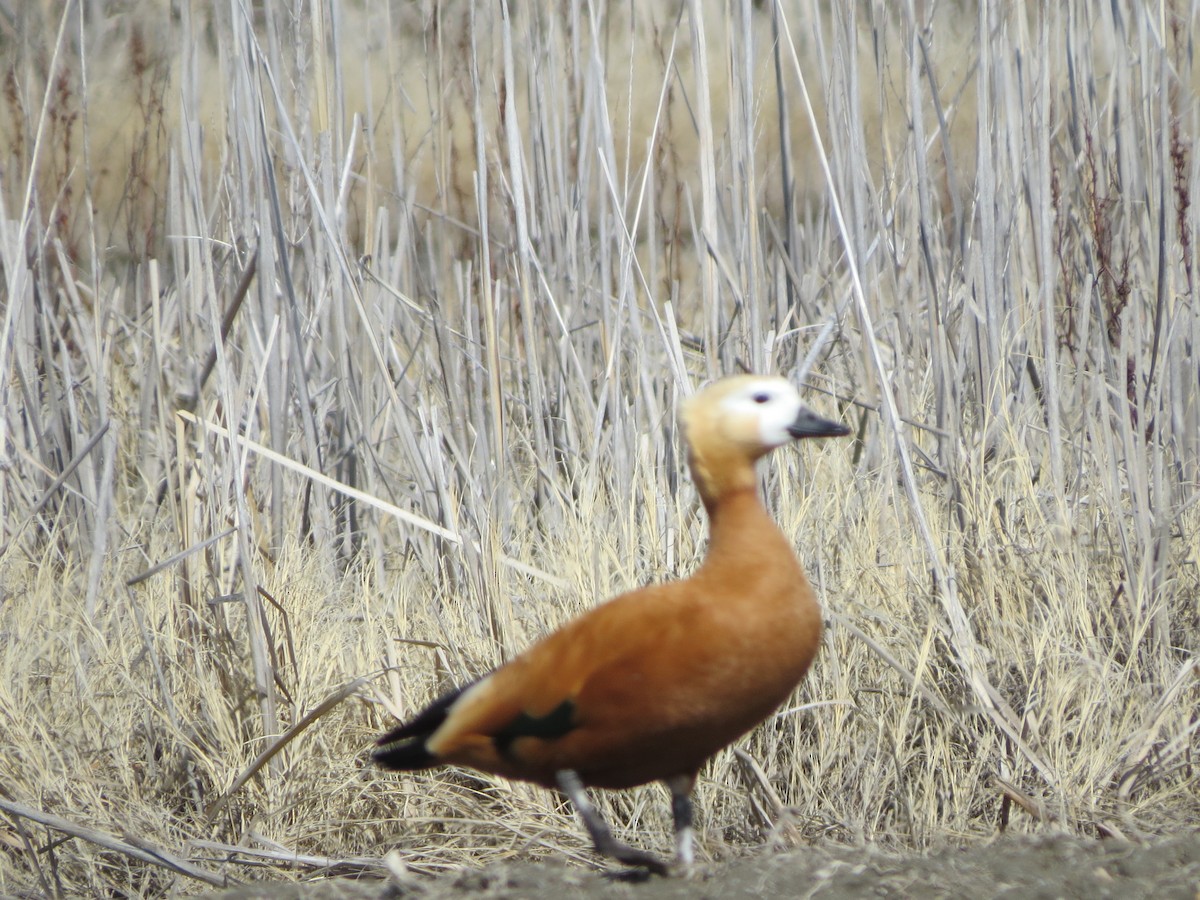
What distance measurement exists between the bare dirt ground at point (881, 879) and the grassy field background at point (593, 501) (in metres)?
0.42

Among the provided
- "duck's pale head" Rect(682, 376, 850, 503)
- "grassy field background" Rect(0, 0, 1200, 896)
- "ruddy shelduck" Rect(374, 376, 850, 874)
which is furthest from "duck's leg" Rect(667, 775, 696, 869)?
"duck's pale head" Rect(682, 376, 850, 503)

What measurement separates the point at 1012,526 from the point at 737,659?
1277mm

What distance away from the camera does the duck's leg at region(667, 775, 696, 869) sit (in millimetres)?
2242

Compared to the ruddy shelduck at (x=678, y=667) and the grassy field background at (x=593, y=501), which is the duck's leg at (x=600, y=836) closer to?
the ruddy shelduck at (x=678, y=667)

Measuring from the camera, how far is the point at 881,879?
1.99 meters

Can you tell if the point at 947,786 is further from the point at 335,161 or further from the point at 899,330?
the point at 335,161

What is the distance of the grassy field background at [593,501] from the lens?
2.72 meters

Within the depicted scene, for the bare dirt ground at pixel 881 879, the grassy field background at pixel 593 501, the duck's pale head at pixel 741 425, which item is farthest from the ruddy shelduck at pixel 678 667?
the grassy field background at pixel 593 501

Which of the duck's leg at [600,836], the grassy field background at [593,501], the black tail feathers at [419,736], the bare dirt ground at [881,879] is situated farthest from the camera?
the grassy field background at [593,501]

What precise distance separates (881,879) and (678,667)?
0.41 m

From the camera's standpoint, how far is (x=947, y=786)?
2.70 meters

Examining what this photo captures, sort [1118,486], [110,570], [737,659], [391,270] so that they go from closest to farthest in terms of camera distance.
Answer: [737,659] < [1118,486] < [110,570] < [391,270]

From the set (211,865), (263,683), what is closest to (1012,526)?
(263,683)

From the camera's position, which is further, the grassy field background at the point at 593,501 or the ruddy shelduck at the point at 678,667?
the grassy field background at the point at 593,501
